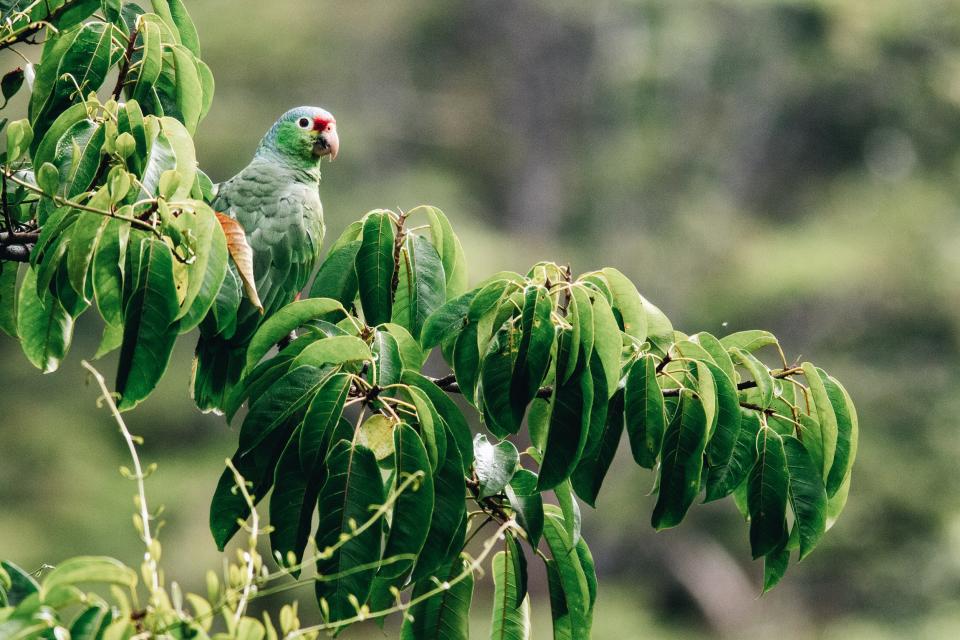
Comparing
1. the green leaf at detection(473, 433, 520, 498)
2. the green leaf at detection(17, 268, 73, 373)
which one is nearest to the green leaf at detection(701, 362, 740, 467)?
the green leaf at detection(473, 433, 520, 498)

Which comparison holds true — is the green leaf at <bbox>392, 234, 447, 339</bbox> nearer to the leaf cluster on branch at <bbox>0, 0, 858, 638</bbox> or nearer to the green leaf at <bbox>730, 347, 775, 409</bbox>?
the leaf cluster on branch at <bbox>0, 0, 858, 638</bbox>

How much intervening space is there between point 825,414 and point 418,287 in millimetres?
494

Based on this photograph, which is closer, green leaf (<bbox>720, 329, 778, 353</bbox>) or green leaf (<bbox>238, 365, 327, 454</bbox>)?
green leaf (<bbox>238, 365, 327, 454</bbox>)

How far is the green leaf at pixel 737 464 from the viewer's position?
3.89ft

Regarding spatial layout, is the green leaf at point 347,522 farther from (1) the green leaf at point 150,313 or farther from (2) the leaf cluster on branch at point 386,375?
(1) the green leaf at point 150,313

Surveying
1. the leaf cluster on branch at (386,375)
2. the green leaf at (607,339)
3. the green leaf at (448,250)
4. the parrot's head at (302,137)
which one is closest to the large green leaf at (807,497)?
the leaf cluster on branch at (386,375)

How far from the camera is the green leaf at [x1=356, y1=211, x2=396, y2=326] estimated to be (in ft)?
4.35

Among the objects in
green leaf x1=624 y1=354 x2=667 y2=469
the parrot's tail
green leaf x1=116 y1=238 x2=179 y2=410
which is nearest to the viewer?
green leaf x1=116 y1=238 x2=179 y2=410

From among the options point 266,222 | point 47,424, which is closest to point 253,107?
point 47,424

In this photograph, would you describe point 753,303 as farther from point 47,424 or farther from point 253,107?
point 47,424

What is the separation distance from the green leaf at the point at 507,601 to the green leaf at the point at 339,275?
0.36m

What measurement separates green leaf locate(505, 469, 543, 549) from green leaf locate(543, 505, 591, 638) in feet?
0.22

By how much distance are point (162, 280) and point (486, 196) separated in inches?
316

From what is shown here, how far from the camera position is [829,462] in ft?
3.97
